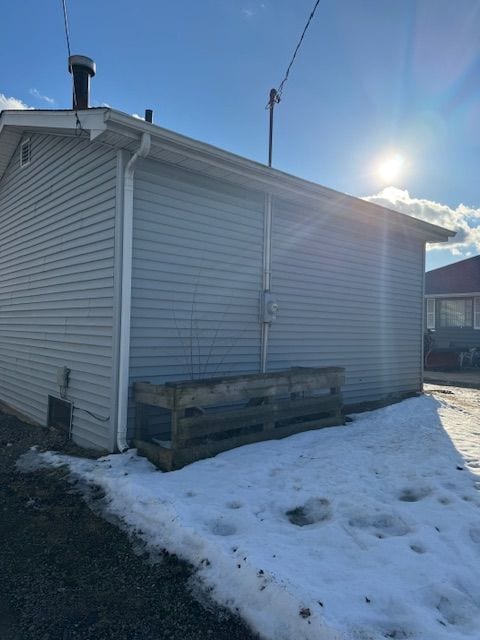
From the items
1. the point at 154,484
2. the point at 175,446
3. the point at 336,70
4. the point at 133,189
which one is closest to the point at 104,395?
the point at 175,446

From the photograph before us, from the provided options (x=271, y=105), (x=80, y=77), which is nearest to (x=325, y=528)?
(x=80, y=77)

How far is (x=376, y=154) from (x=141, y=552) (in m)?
8.10

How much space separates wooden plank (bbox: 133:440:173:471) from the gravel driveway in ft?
2.52

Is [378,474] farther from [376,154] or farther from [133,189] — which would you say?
[376,154]

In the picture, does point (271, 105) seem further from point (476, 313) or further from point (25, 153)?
point (476, 313)

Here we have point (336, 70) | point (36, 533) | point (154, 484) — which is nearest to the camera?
point (36, 533)

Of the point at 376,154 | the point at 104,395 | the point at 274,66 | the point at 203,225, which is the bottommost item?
the point at 104,395

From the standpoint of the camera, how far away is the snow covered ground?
227 centimetres

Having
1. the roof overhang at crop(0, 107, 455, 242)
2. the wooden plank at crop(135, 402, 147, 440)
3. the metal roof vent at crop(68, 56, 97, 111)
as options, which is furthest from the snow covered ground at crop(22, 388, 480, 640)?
the metal roof vent at crop(68, 56, 97, 111)

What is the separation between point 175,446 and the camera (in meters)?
4.32

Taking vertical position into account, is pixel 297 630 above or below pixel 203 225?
below

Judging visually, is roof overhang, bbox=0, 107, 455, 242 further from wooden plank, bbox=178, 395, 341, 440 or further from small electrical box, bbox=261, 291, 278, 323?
wooden plank, bbox=178, 395, 341, 440

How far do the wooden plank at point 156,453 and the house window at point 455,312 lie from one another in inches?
706

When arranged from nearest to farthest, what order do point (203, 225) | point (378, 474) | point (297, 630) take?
point (297, 630)
point (378, 474)
point (203, 225)
